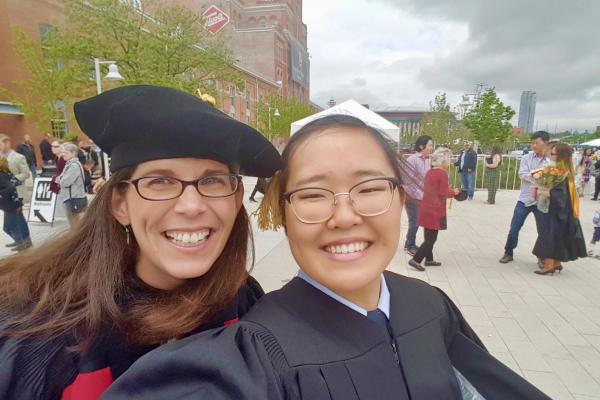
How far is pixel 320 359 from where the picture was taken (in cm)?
98

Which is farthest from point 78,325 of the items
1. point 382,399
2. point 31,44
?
point 31,44

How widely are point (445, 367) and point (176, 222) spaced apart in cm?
103

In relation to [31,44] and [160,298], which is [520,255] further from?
[31,44]

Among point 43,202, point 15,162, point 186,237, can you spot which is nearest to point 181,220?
point 186,237

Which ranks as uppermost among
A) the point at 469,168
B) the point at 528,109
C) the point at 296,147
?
the point at 528,109

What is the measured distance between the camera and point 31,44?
1327 centimetres

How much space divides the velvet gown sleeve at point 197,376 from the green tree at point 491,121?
1759cm

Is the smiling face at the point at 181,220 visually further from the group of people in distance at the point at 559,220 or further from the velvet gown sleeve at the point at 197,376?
the group of people in distance at the point at 559,220

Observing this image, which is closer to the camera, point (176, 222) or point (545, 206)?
point (176, 222)

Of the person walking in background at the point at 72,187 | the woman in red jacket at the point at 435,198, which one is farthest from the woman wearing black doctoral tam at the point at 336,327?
the person walking in background at the point at 72,187

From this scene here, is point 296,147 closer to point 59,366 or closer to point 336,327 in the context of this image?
point 336,327

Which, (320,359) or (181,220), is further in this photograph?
(181,220)

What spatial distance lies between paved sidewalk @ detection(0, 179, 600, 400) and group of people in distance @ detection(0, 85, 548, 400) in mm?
705

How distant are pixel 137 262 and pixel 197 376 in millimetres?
647
